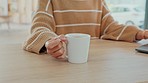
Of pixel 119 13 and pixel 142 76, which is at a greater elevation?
pixel 142 76

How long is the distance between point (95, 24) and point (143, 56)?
55 centimetres

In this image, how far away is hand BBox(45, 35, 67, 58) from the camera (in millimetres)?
874

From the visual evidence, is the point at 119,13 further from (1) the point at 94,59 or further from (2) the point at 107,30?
(1) the point at 94,59

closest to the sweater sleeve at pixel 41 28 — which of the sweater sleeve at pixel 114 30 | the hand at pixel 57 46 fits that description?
the hand at pixel 57 46

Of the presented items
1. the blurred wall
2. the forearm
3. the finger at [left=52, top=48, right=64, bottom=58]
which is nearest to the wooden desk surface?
the finger at [left=52, top=48, right=64, bottom=58]

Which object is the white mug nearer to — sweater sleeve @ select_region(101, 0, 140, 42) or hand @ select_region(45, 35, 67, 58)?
hand @ select_region(45, 35, 67, 58)

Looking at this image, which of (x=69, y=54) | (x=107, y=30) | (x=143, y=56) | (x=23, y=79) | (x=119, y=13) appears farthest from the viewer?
(x=119, y=13)

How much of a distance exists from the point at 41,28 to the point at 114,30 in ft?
1.63

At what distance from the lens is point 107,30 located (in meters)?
1.48

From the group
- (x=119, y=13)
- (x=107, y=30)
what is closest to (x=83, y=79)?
(x=107, y=30)

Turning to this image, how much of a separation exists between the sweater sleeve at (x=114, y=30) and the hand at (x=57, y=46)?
0.57 metres

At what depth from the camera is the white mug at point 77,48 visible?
0.85 meters

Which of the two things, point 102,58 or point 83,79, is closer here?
point 83,79

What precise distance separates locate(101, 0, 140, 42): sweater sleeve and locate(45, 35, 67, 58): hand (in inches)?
22.2
